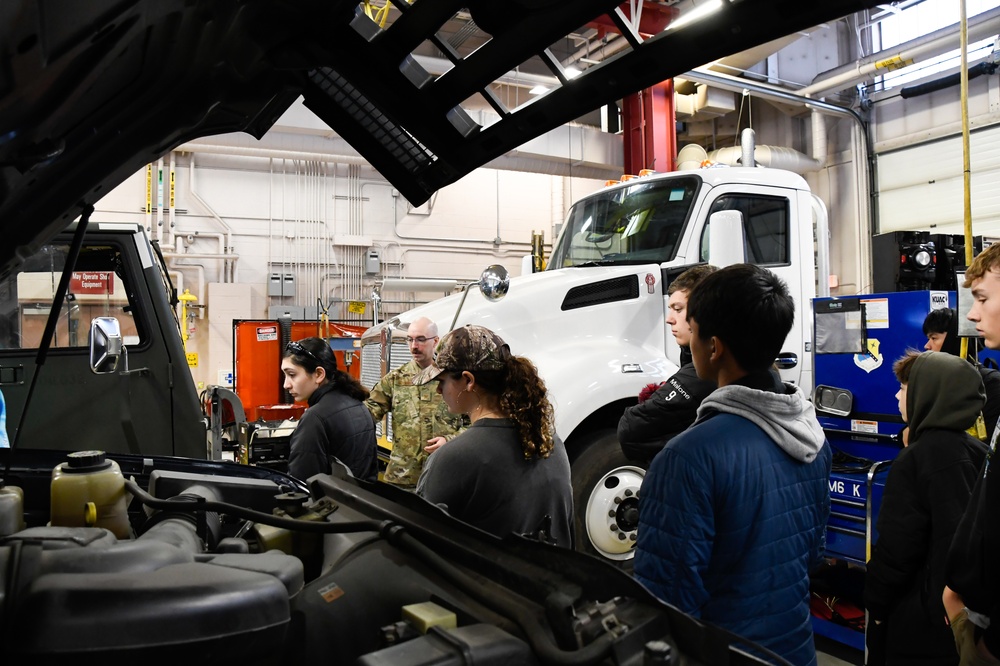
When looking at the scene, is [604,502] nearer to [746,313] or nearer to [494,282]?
[494,282]

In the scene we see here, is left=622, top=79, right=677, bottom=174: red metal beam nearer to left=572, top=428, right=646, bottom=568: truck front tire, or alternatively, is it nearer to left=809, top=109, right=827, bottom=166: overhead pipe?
left=809, top=109, right=827, bottom=166: overhead pipe

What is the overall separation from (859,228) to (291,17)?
43.5 ft

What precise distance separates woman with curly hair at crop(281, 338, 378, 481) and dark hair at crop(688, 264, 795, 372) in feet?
7.71

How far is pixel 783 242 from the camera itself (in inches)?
225

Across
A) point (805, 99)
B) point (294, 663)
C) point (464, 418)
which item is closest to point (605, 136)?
point (805, 99)

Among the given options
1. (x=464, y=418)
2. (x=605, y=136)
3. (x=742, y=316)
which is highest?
(x=605, y=136)

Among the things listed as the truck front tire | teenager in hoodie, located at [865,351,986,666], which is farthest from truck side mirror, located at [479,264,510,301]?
teenager in hoodie, located at [865,351,986,666]

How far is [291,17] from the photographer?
5.04 feet

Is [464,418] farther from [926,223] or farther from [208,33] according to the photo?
[926,223]

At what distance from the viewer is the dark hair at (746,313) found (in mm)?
1762

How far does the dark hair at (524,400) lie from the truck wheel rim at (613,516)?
2.35 meters

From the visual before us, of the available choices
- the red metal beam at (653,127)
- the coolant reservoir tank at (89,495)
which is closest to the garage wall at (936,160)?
the red metal beam at (653,127)

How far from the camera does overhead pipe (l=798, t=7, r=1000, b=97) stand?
31.6 feet

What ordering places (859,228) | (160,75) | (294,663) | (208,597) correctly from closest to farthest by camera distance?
(208,597) < (294,663) < (160,75) < (859,228)
